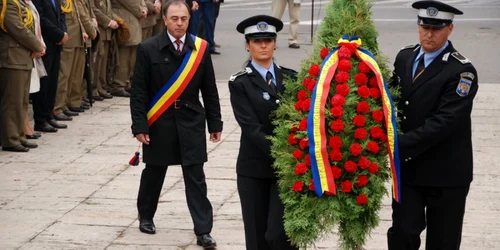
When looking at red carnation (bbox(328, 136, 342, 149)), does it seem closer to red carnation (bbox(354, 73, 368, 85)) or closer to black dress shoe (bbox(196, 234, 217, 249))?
red carnation (bbox(354, 73, 368, 85))

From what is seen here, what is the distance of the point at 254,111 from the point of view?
22.7 feet

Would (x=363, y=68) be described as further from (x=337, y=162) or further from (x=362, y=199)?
(x=362, y=199)

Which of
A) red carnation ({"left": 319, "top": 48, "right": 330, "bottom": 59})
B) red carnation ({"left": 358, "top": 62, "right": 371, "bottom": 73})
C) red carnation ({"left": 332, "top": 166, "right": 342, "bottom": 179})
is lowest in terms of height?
red carnation ({"left": 332, "top": 166, "right": 342, "bottom": 179})

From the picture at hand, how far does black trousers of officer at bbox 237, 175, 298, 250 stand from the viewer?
6.90 m

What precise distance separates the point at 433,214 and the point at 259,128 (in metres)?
1.27

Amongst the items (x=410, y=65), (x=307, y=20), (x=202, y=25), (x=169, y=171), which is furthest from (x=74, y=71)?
(x=307, y=20)

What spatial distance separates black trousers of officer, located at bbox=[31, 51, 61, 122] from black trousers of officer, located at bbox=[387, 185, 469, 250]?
6588mm

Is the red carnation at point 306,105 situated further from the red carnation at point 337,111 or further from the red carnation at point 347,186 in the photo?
the red carnation at point 347,186

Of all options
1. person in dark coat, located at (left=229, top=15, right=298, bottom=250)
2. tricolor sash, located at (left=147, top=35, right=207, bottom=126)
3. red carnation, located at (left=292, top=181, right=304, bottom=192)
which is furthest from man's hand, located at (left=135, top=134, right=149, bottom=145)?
red carnation, located at (left=292, top=181, right=304, bottom=192)

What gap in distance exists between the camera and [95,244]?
840cm

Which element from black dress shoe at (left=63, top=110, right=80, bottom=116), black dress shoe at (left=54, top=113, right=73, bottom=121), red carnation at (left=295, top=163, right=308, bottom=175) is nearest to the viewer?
red carnation at (left=295, top=163, right=308, bottom=175)

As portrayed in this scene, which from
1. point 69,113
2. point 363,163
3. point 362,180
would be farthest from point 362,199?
point 69,113

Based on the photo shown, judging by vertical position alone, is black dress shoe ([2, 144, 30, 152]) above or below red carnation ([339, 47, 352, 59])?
below

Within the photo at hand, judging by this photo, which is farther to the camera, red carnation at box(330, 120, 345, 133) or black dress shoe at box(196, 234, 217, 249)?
black dress shoe at box(196, 234, 217, 249)
